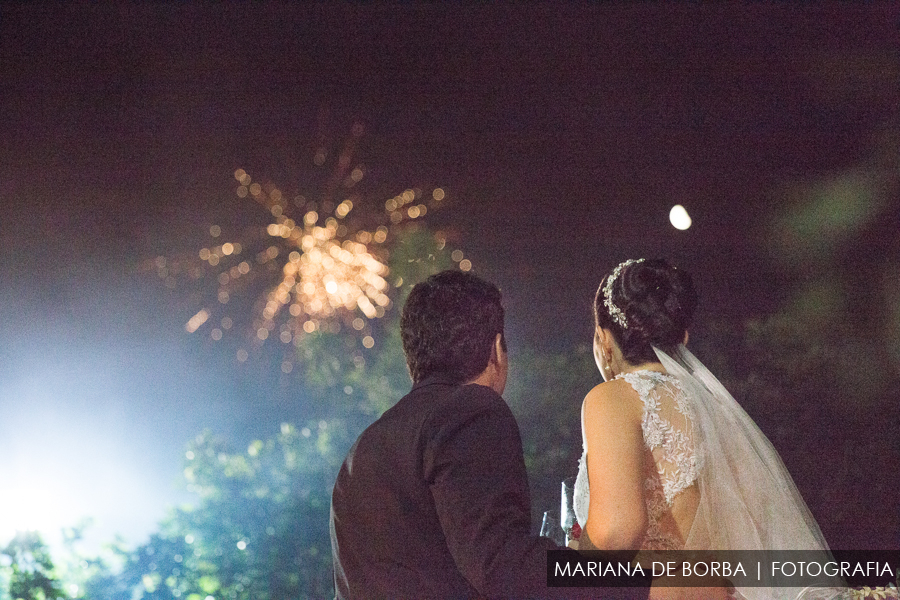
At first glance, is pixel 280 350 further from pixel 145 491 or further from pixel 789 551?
pixel 789 551

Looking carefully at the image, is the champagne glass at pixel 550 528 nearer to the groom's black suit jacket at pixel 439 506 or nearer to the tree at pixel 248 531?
the groom's black suit jacket at pixel 439 506

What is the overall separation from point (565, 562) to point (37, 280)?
6.08 meters

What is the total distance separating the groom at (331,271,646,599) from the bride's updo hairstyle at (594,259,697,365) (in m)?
0.58

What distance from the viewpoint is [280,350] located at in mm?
7543

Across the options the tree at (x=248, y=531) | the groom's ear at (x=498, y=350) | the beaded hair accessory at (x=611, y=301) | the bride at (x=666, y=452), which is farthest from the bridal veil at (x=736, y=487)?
the tree at (x=248, y=531)

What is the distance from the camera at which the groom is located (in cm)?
156

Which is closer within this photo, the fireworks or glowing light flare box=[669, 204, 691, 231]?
glowing light flare box=[669, 204, 691, 231]

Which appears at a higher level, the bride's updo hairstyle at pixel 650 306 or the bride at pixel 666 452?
the bride's updo hairstyle at pixel 650 306

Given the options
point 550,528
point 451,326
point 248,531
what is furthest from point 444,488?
point 248,531

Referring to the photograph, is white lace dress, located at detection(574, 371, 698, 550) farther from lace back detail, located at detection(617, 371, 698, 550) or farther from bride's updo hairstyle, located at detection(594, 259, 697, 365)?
bride's updo hairstyle, located at detection(594, 259, 697, 365)

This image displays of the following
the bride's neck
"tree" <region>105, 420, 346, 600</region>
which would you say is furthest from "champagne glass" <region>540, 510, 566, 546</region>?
"tree" <region>105, 420, 346, 600</region>

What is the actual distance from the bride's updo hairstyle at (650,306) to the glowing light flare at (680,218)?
3.85 metres

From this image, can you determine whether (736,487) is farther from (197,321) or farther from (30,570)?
(197,321)

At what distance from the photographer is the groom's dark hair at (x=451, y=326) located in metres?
1.85
